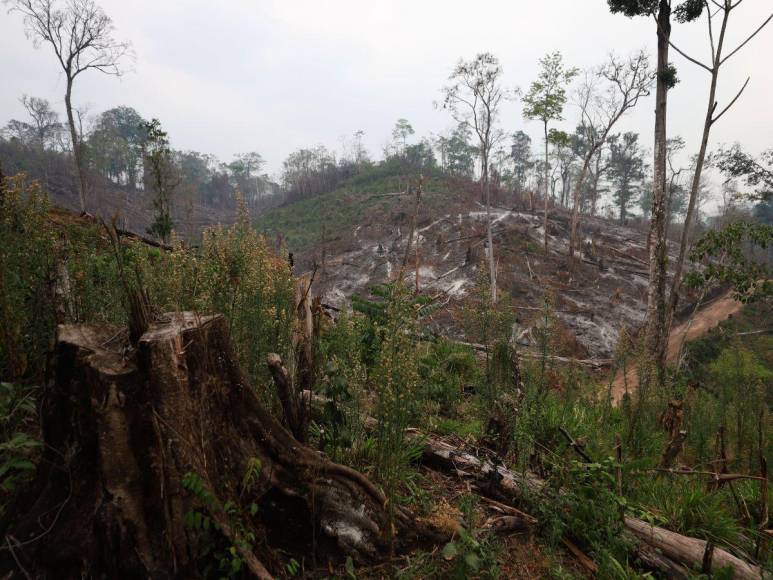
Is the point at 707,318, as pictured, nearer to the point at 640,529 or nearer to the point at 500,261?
the point at 500,261

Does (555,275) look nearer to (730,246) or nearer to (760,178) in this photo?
(760,178)

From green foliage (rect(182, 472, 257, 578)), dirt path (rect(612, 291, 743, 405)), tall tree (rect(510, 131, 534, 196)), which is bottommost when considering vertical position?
dirt path (rect(612, 291, 743, 405))

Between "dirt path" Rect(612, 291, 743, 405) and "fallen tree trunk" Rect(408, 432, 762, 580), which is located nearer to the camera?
"fallen tree trunk" Rect(408, 432, 762, 580)

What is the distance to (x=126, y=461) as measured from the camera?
176 centimetres

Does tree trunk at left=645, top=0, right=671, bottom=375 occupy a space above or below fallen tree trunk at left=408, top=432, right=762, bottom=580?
above

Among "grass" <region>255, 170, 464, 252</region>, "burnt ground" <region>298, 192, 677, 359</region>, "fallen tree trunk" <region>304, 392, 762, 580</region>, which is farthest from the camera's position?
"grass" <region>255, 170, 464, 252</region>

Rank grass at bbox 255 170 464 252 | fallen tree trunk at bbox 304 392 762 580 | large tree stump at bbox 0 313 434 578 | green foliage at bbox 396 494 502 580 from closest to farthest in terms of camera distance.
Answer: large tree stump at bbox 0 313 434 578 → green foliage at bbox 396 494 502 580 → fallen tree trunk at bbox 304 392 762 580 → grass at bbox 255 170 464 252

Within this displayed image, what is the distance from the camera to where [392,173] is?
53.8 meters

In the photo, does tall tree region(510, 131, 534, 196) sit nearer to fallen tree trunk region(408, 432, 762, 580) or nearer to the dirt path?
the dirt path

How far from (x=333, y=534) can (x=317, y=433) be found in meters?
0.95

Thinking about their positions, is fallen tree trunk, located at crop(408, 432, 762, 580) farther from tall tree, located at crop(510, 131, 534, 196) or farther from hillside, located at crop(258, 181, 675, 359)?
tall tree, located at crop(510, 131, 534, 196)

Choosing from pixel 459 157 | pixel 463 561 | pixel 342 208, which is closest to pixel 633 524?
pixel 463 561

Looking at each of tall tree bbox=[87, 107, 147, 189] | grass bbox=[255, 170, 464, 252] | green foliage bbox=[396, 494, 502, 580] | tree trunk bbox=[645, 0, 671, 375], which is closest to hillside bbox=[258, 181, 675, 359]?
grass bbox=[255, 170, 464, 252]

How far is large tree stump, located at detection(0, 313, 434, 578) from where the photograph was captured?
1693 mm
